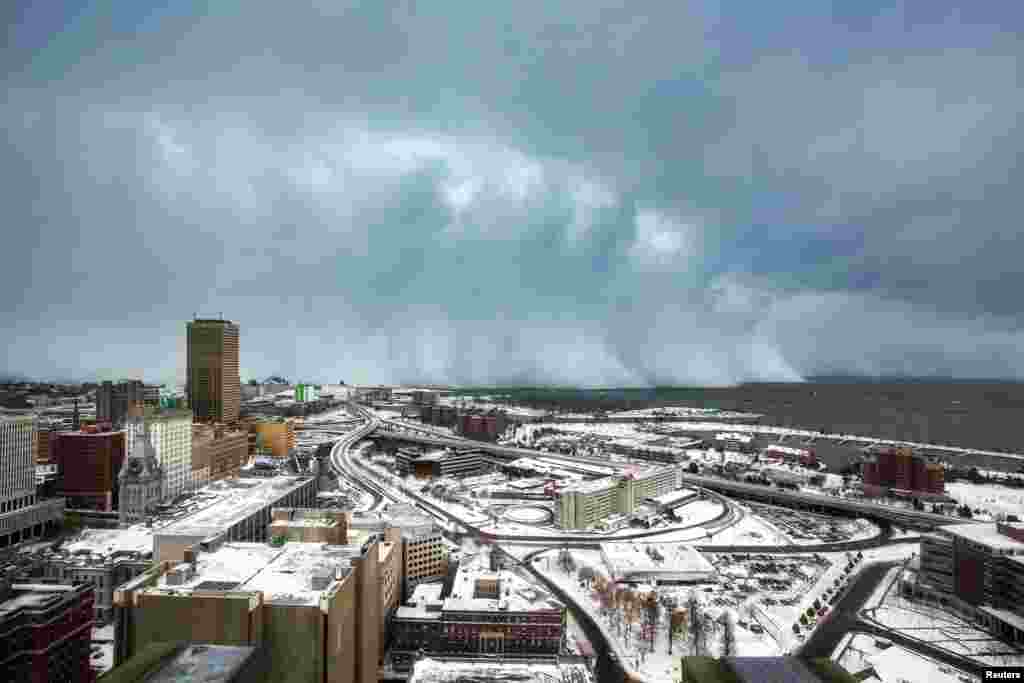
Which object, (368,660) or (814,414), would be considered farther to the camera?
(814,414)

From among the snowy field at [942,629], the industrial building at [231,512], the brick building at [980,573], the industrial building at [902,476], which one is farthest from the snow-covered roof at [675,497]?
the industrial building at [231,512]

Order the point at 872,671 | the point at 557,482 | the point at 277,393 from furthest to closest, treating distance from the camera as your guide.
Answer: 1. the point at 277,393
2. the point at 557,482
3. the point at 872,671

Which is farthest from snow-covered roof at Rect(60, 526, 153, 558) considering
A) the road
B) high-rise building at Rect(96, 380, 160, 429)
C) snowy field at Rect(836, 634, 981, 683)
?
high-rise building at Rect(96, 380, 160, 429)

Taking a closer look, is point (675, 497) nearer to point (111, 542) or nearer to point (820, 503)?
point (820, 503)

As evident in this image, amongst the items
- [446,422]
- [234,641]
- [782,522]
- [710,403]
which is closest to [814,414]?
[710,403]

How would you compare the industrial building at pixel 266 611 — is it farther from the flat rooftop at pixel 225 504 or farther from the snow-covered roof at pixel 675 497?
the snow-covered roof at pixel 675 497

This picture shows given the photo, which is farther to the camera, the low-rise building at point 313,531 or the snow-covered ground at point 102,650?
the snow-covered ground at point 102,650

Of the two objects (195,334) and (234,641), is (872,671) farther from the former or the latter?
(195,334)
